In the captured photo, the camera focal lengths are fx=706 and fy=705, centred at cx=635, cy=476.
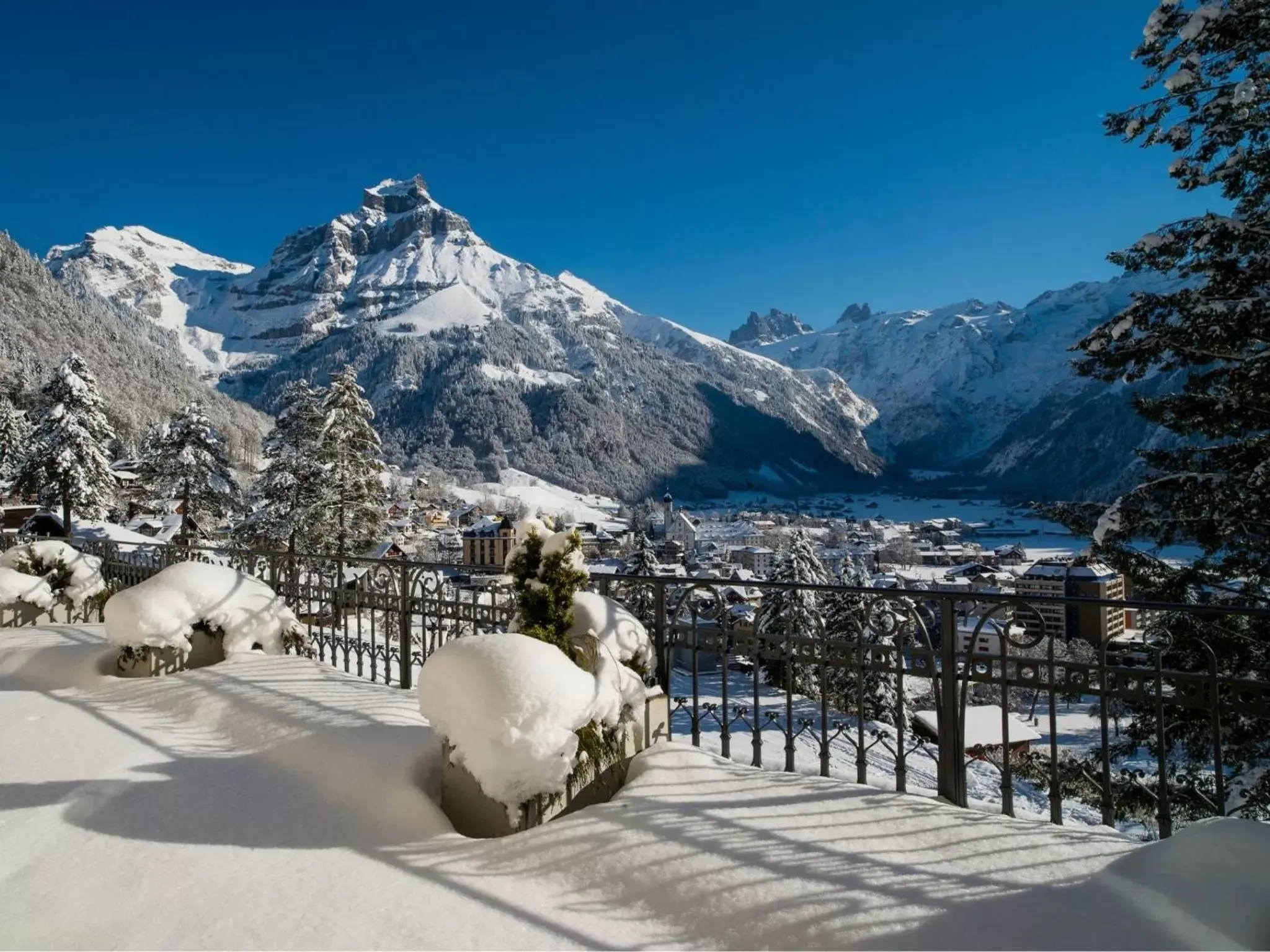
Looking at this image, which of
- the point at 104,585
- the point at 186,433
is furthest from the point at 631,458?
the point at 104,585

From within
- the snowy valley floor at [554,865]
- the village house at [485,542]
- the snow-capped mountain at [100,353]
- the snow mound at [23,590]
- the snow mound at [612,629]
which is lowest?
the village house at [485,542]

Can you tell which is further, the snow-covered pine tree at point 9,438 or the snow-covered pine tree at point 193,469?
the snow-covered pine tree at point 9,438

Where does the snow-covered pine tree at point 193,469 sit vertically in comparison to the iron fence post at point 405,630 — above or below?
above

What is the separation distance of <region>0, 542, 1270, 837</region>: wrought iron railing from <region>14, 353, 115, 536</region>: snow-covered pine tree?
28376 mm

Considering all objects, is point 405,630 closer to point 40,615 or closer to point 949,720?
point 949,720

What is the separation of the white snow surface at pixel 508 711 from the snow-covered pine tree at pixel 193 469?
3240 centimetres

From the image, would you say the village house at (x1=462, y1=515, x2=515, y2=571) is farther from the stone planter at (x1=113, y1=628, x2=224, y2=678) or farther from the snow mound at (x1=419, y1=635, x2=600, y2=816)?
the snow mound at (x1=419, y1=635, x2=600, y2=816)

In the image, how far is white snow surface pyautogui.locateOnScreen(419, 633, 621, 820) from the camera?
3.64 meters

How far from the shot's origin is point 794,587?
4.84 metres

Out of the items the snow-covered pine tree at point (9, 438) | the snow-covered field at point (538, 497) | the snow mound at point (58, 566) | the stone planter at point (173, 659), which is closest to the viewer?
the stone planter at point (173, 659)

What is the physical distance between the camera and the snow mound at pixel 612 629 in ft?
15.5

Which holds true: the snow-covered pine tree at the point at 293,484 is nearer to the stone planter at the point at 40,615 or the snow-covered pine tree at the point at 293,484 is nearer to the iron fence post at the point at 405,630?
the stone planter at the point at 40,615

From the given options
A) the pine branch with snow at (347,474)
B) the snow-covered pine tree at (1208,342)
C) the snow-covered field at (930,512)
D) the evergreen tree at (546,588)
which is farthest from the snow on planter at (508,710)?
the snow-covered field at (930,512)

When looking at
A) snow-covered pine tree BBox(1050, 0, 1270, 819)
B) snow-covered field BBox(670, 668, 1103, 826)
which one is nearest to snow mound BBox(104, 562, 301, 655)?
snow-covered field BBox(670, 668, 1103, 826)
